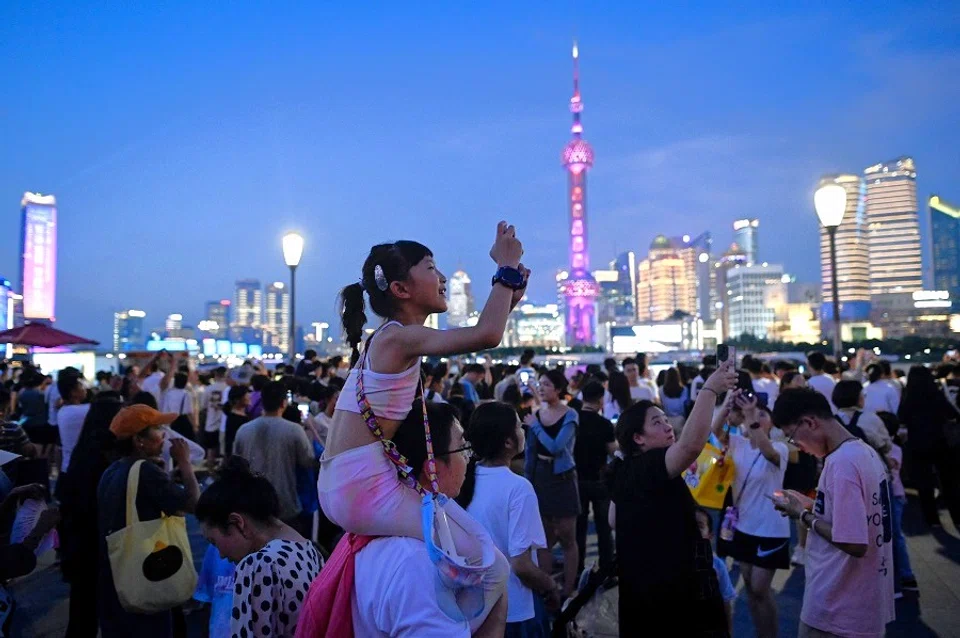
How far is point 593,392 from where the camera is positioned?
7.87 m

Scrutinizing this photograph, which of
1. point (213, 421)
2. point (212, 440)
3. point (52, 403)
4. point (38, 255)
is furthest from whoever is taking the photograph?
point (38, 255)

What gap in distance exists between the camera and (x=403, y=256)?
2414mm

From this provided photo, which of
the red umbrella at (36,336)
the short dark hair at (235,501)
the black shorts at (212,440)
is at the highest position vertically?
the red umbrella at (36,336)

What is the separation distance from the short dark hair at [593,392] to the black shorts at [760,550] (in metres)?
2.76

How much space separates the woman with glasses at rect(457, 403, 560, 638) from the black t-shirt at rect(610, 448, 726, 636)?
17.2 inches

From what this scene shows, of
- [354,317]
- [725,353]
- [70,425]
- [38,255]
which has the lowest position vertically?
[70,425]

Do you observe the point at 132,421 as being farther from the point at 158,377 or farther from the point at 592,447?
the point at 158,377

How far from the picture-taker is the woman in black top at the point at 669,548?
342 cm

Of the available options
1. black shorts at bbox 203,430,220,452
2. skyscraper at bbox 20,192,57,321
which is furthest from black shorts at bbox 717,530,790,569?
skyscraper at bbox 20,192,57,321

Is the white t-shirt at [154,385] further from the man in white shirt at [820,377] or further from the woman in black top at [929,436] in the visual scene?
the woman in black top at [929,436]

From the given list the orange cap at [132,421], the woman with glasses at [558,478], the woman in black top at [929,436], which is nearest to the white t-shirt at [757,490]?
the woman with glasses at [558,478]

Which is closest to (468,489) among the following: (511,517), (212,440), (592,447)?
(511,517)

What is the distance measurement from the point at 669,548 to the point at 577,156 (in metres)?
145

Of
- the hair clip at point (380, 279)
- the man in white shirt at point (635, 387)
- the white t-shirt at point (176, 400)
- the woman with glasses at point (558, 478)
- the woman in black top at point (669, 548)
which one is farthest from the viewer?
the white t-shirt at point (176, 400)
